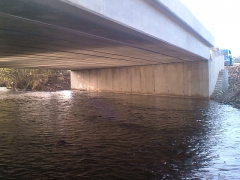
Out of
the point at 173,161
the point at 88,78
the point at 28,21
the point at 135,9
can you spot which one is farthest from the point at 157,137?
the point at 88,78

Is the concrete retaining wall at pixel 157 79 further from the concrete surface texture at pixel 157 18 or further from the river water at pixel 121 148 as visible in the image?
the river water at pixel 121 148

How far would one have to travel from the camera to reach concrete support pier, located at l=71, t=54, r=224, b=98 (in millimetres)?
24422

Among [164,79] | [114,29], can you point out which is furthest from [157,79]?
[114,29]

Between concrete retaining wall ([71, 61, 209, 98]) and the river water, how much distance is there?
1110cm

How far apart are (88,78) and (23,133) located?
2946 cm

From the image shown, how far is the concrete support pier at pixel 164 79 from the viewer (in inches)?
961

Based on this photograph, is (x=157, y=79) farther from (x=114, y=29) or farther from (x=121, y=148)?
(x=121, y=148)

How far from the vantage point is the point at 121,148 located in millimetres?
8492

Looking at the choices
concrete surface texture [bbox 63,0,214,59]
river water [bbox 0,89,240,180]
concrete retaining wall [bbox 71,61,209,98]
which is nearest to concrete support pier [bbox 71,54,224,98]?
concrete retaining wall [bbox 71,61,209,98]

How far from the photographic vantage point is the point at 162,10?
12953 mm

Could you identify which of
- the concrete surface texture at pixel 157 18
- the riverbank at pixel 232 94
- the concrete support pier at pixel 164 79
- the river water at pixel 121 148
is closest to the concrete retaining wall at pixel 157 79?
the concrete support pier at pixel 164 79

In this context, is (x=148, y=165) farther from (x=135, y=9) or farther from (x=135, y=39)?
(x=135, y=39)

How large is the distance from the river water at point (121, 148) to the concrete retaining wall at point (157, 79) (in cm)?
1110

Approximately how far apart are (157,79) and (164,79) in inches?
37.8
